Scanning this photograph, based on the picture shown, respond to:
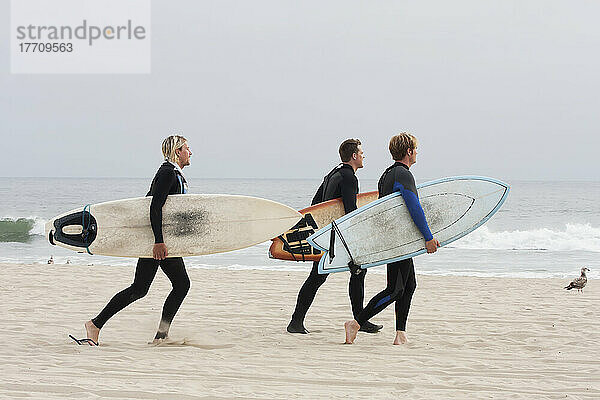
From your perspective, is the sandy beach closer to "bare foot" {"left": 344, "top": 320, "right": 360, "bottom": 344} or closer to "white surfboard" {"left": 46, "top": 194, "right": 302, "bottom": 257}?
"bare foot" {"left": 344, "top": 320, "right": 360, "bottom": 344}

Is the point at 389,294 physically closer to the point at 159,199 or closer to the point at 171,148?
the point at 159,199

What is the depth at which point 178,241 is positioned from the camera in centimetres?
460

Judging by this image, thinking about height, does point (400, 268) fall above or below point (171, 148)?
below

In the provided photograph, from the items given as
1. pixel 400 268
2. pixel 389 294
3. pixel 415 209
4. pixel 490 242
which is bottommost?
pixel 490 242

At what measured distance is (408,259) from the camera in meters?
4.41

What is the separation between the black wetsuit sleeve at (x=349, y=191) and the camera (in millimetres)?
4656

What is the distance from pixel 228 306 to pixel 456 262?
809cm

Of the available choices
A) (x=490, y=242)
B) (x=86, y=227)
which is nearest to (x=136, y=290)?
(x=86, y=227)

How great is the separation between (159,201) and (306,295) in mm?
1429

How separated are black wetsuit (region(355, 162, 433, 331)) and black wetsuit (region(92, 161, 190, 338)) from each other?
133cm

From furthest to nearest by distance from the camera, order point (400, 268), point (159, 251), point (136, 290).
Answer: point (400, 268)
point (136, 290)
point (159, 251)

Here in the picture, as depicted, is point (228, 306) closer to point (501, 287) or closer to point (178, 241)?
point (178, 241)

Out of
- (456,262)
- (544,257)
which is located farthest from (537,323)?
(544,257)

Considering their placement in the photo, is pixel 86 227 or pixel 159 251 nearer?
pixel 159 251
